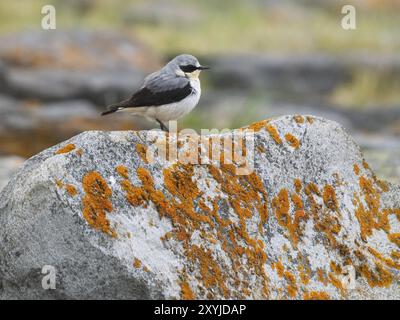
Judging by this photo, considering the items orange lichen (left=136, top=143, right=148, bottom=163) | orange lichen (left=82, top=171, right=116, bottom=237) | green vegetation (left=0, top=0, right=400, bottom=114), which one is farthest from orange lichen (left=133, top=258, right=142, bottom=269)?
green vegetation (left=0, top=0, right=400, bottom=114)

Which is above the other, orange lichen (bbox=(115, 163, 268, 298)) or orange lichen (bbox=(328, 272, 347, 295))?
orange lichen (bbox=(115, 163, 268, 298))

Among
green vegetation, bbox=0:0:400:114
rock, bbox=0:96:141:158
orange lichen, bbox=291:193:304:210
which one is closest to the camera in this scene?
orange lichen, bbox=291:193:304:210

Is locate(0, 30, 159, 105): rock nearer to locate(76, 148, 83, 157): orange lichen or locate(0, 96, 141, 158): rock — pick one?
locate(0, 96, 141, 158): rock

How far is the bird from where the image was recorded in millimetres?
7684

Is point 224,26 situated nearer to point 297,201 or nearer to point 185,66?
point 185,66

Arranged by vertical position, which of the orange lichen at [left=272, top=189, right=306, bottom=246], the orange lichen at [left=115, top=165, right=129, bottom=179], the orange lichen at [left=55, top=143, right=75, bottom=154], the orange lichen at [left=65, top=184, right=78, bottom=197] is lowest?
the orange lichen at [left=272, top=189, right=306, bottom=246]

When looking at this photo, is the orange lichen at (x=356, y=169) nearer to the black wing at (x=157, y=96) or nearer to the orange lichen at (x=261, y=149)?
the orange lichen at (x=261, y=149)

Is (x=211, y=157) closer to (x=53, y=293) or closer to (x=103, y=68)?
(x=53, y=293)

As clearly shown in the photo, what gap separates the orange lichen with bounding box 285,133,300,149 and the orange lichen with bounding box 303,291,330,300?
1278 mm

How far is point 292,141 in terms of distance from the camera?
6.36 metres

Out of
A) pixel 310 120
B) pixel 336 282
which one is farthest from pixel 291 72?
pixel 336 282

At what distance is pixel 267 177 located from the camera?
6098 mm

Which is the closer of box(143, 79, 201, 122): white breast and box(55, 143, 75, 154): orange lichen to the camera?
box(55, 143, 75, 154): orange lichen
